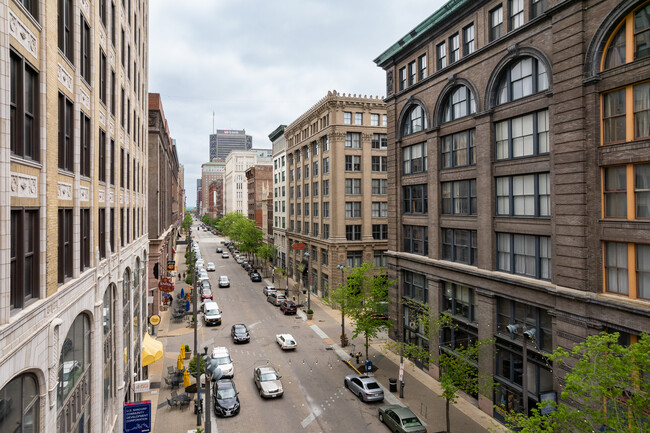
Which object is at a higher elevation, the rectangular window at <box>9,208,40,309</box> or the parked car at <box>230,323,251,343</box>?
the rectangular window at <box>9,208,40,309</box>

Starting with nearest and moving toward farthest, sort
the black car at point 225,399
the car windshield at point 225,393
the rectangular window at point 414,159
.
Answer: the black car at point 225,399
the car windshield at point 225,393
the rectangular window at point 414,159

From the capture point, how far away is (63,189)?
1191 cm

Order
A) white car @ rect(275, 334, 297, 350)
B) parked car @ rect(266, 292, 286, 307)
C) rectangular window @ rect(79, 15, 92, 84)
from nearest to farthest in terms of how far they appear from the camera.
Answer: rectangular window @ rect(79, 15, 92, 84) < white car @ rect(275, 334, 297, 350) < parked car @ rect(266, 292, 286, 307)

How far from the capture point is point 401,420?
67.2ft

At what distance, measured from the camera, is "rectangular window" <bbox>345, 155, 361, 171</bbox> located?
5181cm

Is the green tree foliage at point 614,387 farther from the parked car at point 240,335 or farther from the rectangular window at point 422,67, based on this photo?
the parked car at point 240,335

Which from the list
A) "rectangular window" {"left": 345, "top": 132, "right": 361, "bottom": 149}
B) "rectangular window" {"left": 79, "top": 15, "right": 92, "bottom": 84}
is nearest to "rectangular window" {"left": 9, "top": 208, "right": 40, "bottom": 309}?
"rectangular window" {"left": 79, "top": 15, "right": 92, "bottom": 84}

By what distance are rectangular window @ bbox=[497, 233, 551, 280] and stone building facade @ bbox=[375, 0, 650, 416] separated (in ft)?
0.23

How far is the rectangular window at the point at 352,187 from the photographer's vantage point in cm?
5185

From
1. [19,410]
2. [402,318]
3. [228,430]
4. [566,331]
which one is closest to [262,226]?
[402,318]

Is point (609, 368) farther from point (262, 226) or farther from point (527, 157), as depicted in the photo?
point (262, 226)

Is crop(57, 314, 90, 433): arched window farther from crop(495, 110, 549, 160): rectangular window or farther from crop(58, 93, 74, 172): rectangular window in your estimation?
crop(495, 110, 549, 160): rectangular window

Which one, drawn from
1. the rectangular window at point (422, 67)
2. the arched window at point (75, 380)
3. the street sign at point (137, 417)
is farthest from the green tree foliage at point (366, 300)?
the arched window at point (75, 380)

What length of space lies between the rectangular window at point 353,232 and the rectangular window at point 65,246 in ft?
132
